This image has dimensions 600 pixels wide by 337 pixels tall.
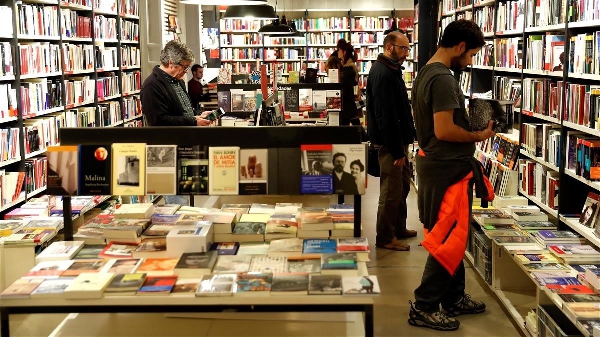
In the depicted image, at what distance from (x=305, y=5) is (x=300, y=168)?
42.3 feet

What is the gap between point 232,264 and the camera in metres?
2.88

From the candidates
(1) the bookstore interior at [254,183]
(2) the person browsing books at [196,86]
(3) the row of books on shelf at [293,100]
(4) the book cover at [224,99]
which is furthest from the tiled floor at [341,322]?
(2) the person browsing books at [196,86]

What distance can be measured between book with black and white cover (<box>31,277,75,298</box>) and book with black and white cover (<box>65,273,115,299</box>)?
0.03 meters

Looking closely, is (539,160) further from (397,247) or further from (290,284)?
(290,284)

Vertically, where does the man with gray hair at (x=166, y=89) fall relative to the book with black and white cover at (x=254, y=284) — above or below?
above

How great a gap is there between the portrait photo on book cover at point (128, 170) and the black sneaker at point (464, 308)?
7.60ft

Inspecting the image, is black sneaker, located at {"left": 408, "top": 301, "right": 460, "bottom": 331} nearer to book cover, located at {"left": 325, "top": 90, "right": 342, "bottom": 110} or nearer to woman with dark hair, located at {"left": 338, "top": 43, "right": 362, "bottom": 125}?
book cover, located at {"left": 325, "top": 90, "right": 342, "bottom": 110}

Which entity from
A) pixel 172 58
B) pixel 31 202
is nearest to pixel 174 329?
pixel 172 58

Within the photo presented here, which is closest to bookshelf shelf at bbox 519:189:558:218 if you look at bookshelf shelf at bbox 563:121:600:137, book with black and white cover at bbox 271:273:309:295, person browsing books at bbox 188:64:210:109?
bookshelf shelf at bbox 563:121:600:137

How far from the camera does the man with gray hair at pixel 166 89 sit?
5465mm

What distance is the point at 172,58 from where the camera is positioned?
550cm

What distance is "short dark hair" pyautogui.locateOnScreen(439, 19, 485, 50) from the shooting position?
3941 millimetres

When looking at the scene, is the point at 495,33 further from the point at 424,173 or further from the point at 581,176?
the point at 424,173

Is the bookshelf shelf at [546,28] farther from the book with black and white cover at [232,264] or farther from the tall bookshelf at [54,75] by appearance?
the tall bookshelf at [54,75]
